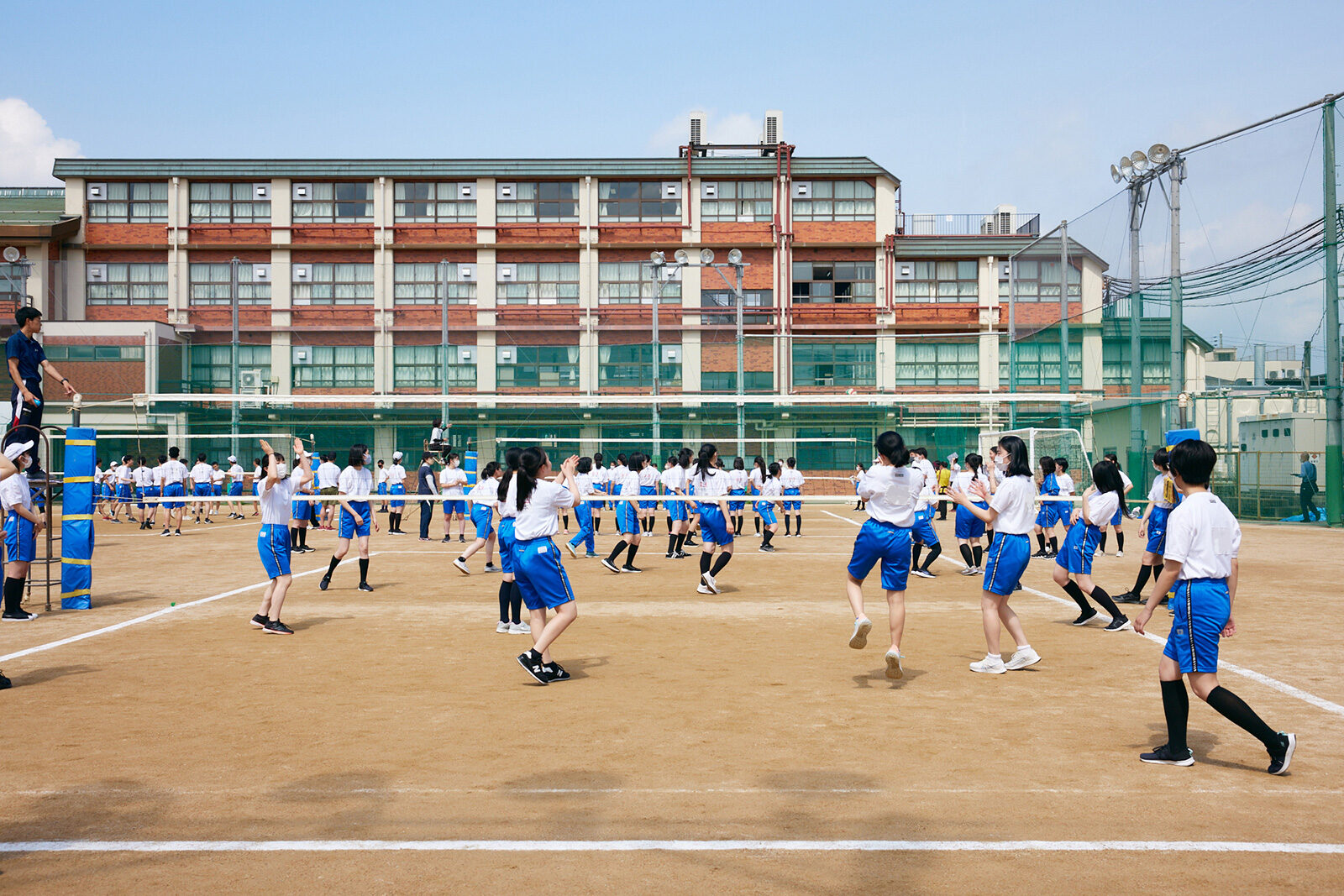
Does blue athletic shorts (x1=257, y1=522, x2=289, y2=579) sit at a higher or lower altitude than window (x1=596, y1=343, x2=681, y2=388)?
lower

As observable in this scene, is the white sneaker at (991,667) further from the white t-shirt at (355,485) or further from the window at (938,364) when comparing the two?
the window at (938,364)

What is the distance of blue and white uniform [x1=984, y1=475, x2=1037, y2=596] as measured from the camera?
7.95 meters

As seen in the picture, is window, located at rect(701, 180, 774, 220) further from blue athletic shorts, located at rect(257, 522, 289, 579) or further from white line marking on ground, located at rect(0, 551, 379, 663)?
blue athletic shorts, located at rect(257, 522, 289, 579)

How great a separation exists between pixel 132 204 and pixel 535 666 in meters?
46.3

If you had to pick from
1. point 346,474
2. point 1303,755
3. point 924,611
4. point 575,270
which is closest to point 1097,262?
point 575,270

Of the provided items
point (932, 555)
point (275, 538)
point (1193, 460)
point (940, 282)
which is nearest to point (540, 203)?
point (940, 282)

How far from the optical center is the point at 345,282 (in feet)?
148

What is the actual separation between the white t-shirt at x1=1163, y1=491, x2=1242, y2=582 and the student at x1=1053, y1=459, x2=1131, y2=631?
519 cm

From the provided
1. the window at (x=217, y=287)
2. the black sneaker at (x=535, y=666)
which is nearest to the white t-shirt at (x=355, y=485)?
the black sneaker at (x=535, y=666)

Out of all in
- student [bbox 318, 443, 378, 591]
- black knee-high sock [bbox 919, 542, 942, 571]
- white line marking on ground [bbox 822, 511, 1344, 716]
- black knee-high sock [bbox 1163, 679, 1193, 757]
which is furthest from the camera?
black knee-high sock [bbox 919, 542, 942, 571]

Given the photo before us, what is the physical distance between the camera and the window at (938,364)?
1681 inches

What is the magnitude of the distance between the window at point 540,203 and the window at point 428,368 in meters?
6.72

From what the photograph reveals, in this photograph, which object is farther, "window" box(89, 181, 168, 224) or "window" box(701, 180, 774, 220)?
"window" box(701, 180, 774, 220)

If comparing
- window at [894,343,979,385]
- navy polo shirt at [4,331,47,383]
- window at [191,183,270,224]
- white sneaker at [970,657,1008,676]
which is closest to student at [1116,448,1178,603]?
white sneaker at [970,657,1008,676]
